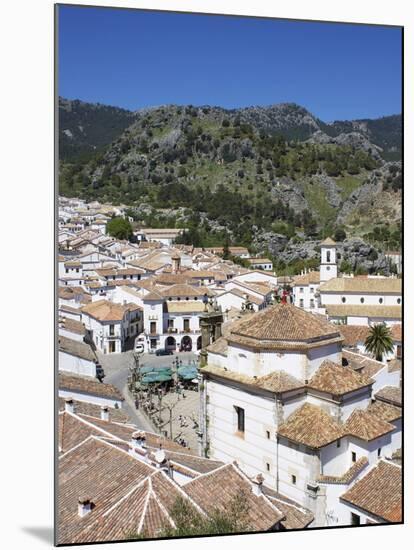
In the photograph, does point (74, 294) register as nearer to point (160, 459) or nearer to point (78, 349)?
point (78, 349)

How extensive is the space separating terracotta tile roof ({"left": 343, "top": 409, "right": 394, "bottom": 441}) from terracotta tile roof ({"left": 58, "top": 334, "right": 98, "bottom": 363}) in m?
3.19

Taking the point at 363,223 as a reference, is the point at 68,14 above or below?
above

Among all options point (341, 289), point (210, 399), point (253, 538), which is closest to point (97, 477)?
point (253, 538)

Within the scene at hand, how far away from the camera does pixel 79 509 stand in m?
5.30

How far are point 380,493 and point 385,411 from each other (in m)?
1.03

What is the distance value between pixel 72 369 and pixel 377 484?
375 centimetres

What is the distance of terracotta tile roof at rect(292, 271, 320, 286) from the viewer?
1365 centimetres

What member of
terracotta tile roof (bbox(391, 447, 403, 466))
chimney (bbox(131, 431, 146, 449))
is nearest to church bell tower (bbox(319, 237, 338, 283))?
terracotta tile roof (bbox(391, 447, 403, 466))

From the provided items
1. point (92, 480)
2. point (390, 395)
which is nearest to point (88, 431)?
point (92, 480)

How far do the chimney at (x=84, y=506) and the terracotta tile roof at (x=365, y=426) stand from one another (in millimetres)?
2854

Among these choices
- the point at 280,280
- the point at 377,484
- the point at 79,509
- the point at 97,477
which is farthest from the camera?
the point at 280,280

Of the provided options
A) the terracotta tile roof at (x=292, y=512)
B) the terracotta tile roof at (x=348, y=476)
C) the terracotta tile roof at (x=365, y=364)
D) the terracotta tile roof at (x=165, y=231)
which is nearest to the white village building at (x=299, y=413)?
the terracotta tile roof at (x=348, y=476)

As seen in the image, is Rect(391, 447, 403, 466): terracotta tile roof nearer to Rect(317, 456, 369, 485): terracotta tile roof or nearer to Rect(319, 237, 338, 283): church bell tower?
Rect(317, 456, 369, 485): terracotta tile roof

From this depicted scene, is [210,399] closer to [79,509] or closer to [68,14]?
[79,509]
